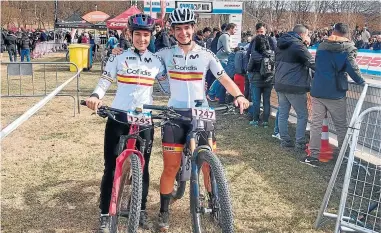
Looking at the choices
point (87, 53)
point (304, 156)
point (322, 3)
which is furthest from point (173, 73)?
point (322, 3)

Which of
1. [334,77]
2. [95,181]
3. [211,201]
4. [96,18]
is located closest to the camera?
[211,201]

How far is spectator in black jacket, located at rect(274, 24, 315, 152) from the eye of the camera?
22.3 ft

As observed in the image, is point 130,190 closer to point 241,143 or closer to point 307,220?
point 307,220

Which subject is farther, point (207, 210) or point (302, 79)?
point (302, 79)

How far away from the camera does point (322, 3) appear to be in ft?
112

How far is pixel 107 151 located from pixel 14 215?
1371 millimetres

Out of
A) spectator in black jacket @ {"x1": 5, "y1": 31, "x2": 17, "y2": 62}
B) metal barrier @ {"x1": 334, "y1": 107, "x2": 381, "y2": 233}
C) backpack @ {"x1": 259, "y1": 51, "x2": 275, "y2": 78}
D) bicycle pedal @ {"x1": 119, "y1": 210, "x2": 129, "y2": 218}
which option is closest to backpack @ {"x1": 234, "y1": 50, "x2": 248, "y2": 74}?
backpack @ {"x1": 259, "y1": 51, "x2": 275, "y2": 78}

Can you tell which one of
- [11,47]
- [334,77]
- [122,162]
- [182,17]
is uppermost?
[182,17]

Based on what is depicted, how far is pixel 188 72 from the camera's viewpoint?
3.93m

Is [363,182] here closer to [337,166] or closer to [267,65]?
[337,166]

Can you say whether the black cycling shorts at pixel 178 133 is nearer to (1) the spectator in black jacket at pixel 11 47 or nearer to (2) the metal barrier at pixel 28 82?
(2) the metal barrier at pixel 28 82

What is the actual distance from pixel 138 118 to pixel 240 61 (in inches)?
258

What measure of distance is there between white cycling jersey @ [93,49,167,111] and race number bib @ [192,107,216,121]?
61cm

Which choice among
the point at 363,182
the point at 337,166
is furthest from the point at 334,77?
the point at 337,166
